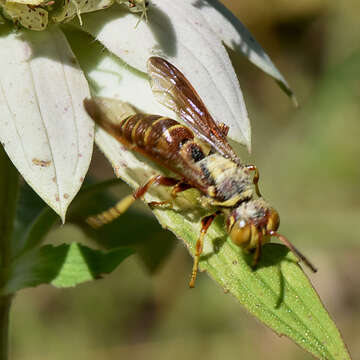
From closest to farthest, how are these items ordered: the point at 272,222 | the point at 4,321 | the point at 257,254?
1. the point at 257,254
2. the point at 272,222
3. the point at 4,321

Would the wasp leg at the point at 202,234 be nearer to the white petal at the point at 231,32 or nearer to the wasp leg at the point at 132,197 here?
the wasp leg at the point at 132,197

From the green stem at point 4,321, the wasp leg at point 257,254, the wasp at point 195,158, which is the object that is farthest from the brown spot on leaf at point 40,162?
the green stem at point 4,321

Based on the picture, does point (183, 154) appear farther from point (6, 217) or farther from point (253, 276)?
point (6, 217)

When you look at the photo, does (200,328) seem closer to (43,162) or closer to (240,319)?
(240,319)

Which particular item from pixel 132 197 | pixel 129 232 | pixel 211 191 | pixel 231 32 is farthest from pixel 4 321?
pixel 231 32

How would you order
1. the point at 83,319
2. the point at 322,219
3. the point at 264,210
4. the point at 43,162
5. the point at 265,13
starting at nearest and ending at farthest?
1. the point at 43,162
2. the point at 264,210
3. the point at 83,319
4. the point at 322,219
5. the point at 265,13

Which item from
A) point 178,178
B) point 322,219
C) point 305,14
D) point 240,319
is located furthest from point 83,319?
point 305,14
